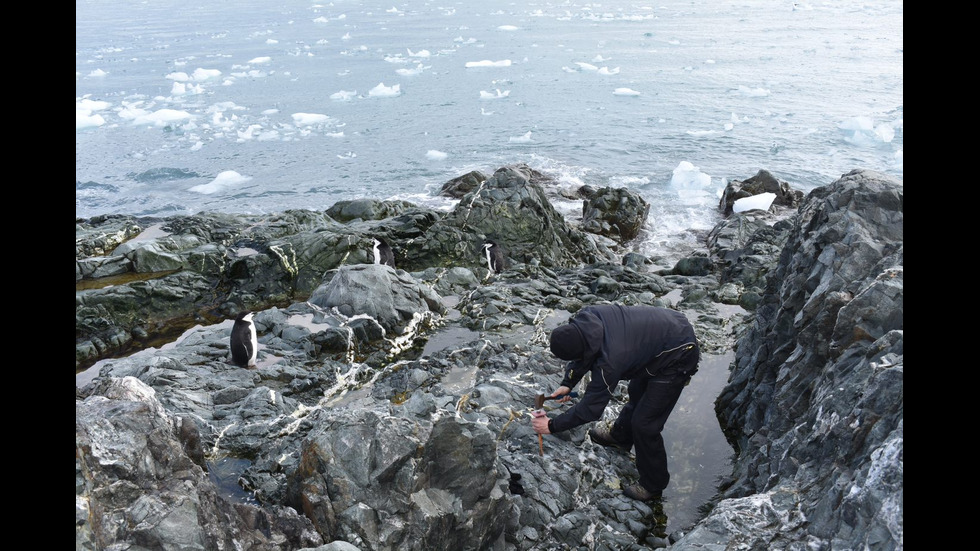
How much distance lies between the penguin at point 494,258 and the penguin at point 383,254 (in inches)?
70.6

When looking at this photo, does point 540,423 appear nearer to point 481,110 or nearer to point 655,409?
point 655,409

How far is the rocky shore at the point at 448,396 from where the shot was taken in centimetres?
428

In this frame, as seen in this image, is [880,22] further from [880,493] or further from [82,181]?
[880,493]

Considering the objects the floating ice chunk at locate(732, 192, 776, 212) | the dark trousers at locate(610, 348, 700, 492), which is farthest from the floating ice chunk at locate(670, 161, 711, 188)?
the dark trousers at locate(610, 348, 700, 492)

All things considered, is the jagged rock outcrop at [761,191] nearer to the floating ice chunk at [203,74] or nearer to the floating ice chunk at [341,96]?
the floating ice chunk at [341,96]

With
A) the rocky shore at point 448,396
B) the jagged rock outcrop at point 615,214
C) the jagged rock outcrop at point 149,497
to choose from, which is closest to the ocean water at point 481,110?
the jagged rock outcrop at point 615,214

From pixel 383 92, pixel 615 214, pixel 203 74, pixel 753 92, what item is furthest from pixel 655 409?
pixel 203 74

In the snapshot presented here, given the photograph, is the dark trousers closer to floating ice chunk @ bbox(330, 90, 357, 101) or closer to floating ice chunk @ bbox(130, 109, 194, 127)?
floating ice chunk @ bbox(130, 109, 194, 127)

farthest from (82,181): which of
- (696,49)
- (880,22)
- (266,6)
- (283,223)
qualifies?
(266,6)

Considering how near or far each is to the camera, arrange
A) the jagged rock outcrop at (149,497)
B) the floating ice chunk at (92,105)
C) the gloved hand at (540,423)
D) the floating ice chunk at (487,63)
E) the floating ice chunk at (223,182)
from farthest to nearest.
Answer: the floating ice chunk at (487,63), the floating ice chunk at (92,105), the floating ice chunk at (223,182), the gloved hand at (540,423), the jagged rock outcrop at (149,497)

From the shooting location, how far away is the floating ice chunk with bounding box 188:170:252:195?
71.4ft

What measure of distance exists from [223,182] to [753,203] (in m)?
16.7

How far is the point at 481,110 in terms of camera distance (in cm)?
2988

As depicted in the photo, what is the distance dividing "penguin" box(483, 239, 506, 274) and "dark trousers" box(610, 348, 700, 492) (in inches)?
259
